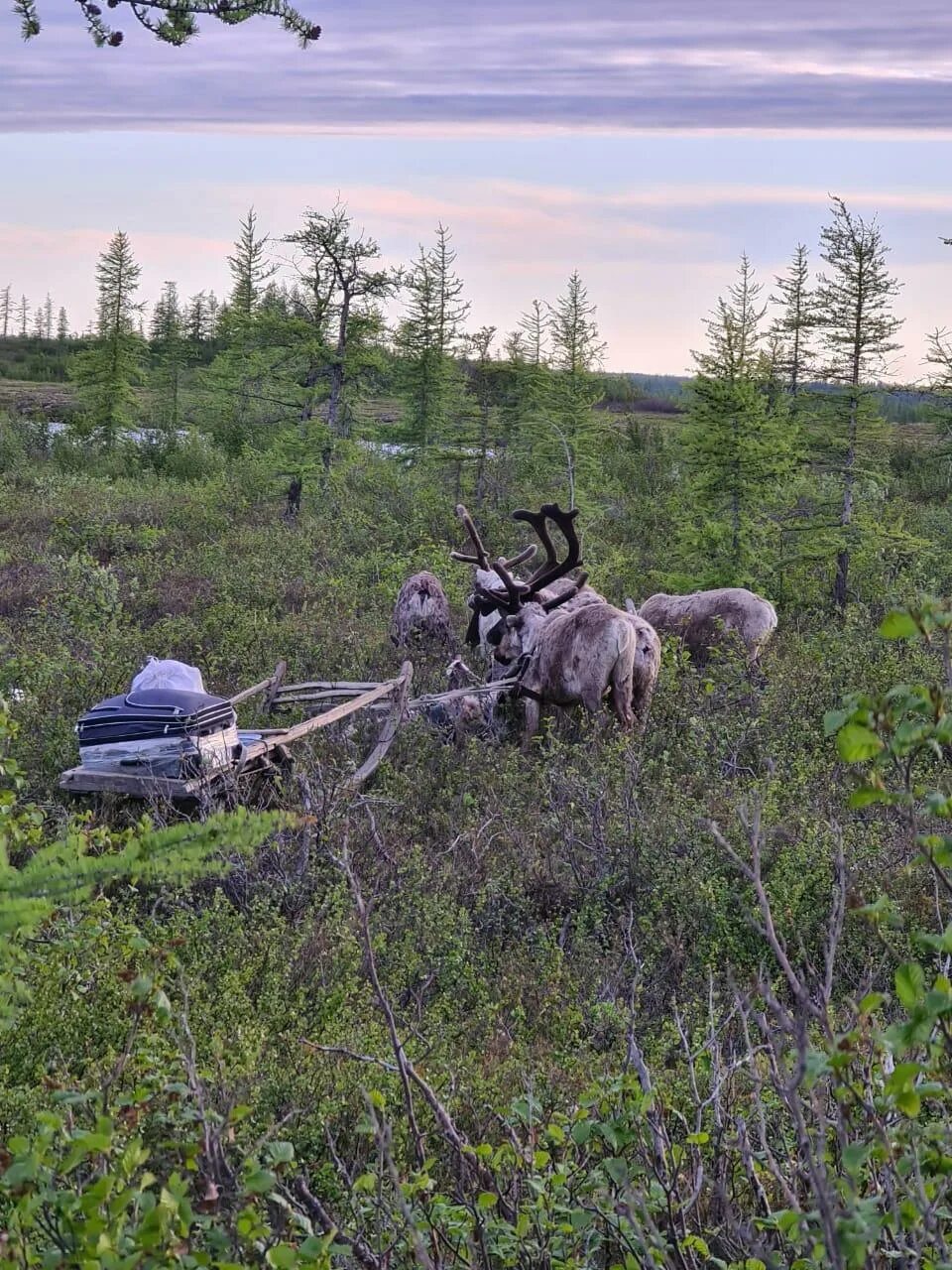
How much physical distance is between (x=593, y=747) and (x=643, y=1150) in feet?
21.1

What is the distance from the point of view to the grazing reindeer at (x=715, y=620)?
1177 cm

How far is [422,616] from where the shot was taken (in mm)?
12875

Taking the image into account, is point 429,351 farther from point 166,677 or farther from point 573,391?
point 166,677

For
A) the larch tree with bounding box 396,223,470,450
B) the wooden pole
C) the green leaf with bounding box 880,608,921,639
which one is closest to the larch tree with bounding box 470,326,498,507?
the larch tree with bounding box 396,223,470,450

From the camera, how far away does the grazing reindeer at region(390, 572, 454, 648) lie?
1274 centimetres

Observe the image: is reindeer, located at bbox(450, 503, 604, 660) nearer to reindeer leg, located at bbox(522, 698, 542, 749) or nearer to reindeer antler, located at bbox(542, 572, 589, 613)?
reindeer antler, located at bbox(542, 572, 589, 613)

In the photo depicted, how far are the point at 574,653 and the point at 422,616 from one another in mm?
3559

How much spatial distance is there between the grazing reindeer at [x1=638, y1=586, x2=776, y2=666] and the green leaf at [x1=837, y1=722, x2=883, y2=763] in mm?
9848

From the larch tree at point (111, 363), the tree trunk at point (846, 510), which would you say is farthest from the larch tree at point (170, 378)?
the tree trunk at point (846, 510)

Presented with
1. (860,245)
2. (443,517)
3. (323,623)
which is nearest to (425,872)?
(323,623)

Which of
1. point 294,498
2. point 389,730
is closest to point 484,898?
point 389,730

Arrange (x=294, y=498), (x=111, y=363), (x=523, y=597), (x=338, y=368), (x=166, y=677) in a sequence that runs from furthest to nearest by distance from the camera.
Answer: (x=111, y=363), (x=294, y=498), (x=338, y=368), (x=523, y=597), (x=166, y=677)

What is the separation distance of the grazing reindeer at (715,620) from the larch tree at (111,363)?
87.7 feet

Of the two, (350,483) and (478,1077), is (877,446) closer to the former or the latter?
(350,483)
